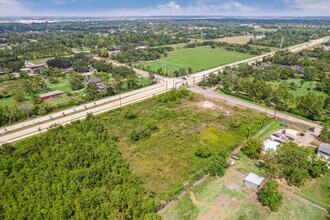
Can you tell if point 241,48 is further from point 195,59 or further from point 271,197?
point 271,197

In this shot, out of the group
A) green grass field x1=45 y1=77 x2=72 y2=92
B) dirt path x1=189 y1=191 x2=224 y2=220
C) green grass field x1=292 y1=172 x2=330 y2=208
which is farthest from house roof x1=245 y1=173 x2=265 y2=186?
green grass field x1=45 y1=77 x2=72 y2=92

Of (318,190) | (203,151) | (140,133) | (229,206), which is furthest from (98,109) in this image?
(318,190)

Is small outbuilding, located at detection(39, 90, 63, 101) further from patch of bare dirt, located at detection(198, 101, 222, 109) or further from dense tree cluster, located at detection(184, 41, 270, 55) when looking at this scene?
dense tree cluster, located at detection(184, 41, 270, 55)

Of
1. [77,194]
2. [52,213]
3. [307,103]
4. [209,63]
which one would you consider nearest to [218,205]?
[77,194]

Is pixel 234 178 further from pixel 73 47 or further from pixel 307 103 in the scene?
pixel 73 47

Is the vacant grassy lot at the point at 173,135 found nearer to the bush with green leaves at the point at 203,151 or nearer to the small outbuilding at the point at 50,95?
the bush with green leaves at the point at 203,151

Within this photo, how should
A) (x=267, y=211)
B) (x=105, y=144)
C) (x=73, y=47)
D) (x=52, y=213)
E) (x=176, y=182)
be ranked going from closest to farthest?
(x=52, y=213), (x=267, y=211), (x=176, y=182), (x=105, y=144), (x=73, y=47)

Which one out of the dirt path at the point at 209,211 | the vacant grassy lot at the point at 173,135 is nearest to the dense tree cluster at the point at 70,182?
the vacant grassy lot at the point at 173,135
